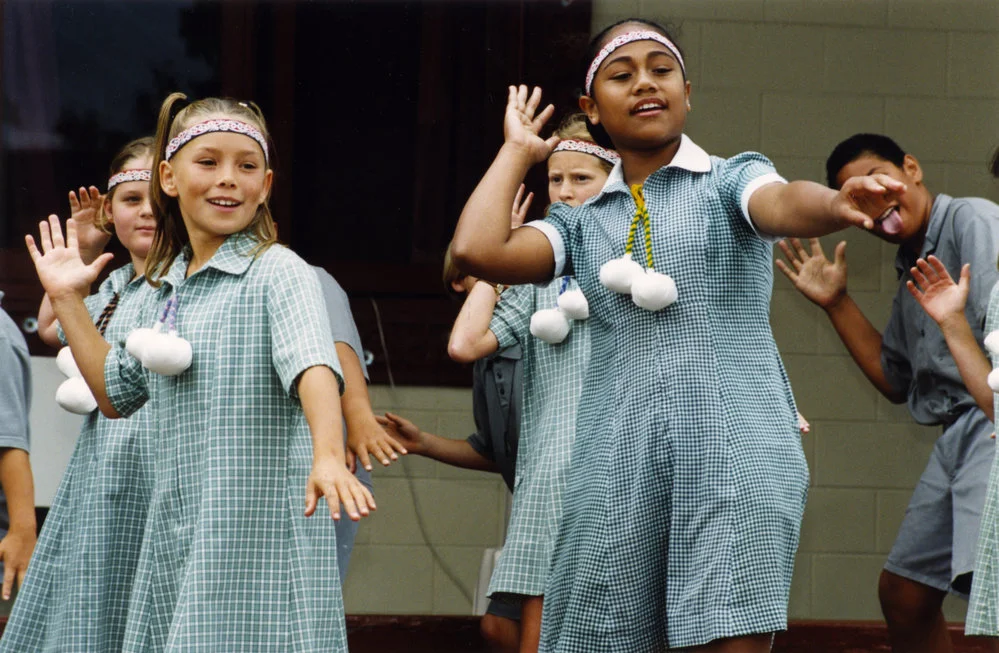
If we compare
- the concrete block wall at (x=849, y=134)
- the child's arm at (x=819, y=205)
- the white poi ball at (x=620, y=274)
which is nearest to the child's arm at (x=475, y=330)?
the white poi ball at (x=620, y=274)

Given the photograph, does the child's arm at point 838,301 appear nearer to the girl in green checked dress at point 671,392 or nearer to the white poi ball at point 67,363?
the girl in green checked dress at point 671,392

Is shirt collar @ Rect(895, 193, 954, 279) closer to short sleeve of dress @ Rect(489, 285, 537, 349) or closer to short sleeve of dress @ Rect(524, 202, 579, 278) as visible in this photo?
short sleeve of dress @ Rect(489, 285, 537, 349)

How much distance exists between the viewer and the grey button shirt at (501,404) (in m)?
3.72

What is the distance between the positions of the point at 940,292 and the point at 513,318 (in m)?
1.00

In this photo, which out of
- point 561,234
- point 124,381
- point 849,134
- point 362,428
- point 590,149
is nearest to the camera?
point 561,234

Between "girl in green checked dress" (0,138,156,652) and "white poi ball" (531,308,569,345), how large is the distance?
852mm

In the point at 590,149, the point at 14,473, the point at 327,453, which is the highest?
the point at 590,149

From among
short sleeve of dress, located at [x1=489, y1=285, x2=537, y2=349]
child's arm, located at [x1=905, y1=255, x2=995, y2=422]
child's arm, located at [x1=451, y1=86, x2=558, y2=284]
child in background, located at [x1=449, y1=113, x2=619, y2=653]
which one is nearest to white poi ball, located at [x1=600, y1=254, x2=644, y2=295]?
child's arm, located at [x1=451, y1=86, x2=558, y2=284]

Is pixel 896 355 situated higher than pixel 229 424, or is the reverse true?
pixel 896 355

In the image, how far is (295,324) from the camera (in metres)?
2.52

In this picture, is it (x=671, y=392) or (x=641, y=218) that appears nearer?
(x=671, y=392)

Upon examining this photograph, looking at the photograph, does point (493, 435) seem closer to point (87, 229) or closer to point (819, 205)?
point (87, 229)

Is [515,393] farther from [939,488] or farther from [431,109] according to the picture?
[431,109]

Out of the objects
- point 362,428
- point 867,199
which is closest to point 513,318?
point 362,428
